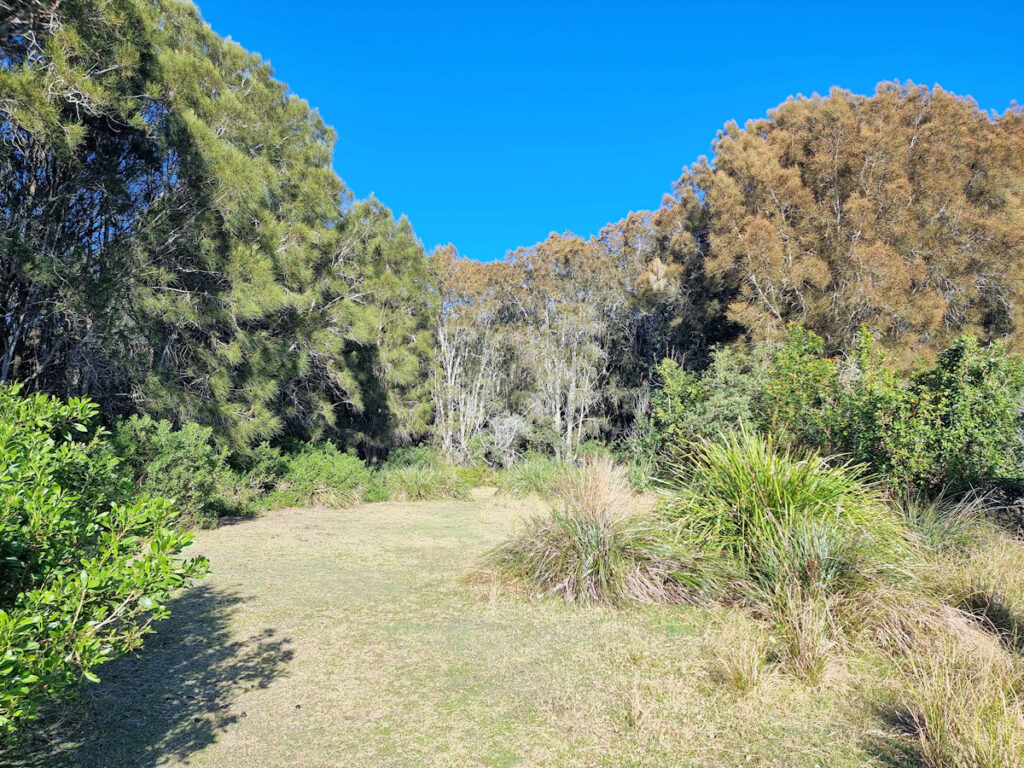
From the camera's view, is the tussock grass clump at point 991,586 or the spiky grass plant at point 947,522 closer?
the tussock grass clump at point 991,586

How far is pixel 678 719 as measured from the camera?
2967 mm

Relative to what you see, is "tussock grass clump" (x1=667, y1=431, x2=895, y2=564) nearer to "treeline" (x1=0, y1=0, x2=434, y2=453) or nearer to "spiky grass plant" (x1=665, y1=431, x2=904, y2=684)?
"spiky grass plant" (x1=665, y1=431, x2=904, y2=684)

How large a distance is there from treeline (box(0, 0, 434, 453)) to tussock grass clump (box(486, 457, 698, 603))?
21.9ft

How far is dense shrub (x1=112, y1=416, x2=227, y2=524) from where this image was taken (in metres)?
7.74

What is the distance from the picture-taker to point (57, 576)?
1.88 meters

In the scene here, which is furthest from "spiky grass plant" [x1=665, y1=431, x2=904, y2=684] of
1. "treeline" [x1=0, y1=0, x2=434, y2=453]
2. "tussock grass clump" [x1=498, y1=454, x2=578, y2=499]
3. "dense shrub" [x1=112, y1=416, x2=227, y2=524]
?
"treeline" [x1=0, y1=0, x2=434, y2=453]

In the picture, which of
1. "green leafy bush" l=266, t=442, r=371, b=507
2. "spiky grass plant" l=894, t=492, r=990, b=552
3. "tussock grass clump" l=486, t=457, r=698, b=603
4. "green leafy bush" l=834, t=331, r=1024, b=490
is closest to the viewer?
"tussock grass clump" l=486, t=457, r=698, b=603

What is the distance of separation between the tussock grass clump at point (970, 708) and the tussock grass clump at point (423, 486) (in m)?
10.4

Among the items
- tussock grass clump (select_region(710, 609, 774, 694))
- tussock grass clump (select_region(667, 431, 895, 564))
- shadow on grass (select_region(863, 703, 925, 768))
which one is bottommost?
shadow on grass (select_region(863, 703, 925, 768))

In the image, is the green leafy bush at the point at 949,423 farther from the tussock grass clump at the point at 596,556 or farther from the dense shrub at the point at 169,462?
the dense shrub at the point at 169,462

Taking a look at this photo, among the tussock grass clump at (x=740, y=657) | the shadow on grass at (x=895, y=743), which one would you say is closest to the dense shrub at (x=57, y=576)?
the tussock grass clump at (x=740, y=657)

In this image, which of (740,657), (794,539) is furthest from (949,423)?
(740,657)

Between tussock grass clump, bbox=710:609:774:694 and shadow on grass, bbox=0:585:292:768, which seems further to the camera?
tussock grass clump, bbox=710:609:774:694

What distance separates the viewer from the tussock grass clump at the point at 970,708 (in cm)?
223
